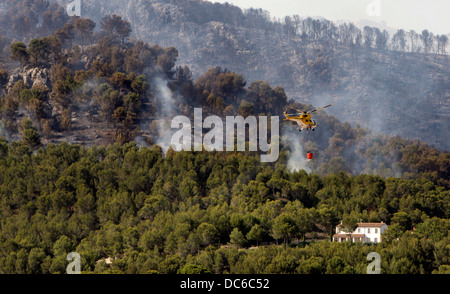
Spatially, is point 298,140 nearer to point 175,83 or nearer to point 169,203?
point 175,83

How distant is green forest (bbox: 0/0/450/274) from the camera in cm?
7500

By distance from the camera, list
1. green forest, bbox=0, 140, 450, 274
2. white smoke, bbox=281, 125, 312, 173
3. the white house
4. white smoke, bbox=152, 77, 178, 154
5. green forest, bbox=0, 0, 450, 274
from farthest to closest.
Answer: white smoke, bbox=152, 77, 178, 154 < white smoke, bbox=281, 125, 312, 173 < the white house < green forest, bbox=0, 0, 450, 274 < green forest, bbox=0, 140, 450, 274

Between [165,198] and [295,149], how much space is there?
204ft

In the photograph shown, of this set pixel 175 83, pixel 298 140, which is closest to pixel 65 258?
pixel 298 140

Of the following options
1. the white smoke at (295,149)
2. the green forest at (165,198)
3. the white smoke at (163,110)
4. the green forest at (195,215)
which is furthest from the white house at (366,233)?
the white smoke at (163,110)

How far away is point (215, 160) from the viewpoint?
111000mm

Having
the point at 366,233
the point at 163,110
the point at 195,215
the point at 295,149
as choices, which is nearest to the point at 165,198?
the point at 195,215

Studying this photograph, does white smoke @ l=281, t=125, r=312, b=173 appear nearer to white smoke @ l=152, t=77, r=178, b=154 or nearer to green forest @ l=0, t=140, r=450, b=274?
green forest @ l=0, t=140, r=450, b=274

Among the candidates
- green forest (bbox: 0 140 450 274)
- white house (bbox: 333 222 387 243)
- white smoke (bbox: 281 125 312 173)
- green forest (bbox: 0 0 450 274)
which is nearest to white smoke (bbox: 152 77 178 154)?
green forest (bbox: 0 0 450 274)

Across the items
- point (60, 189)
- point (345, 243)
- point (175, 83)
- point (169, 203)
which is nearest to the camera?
point (345, 243)

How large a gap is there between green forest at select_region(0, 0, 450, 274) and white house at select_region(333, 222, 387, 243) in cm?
151

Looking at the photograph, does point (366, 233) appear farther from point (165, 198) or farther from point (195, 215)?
point (165, 198)

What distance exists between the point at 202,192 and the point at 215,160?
894 centimetres

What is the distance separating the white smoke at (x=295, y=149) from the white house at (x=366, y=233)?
45610 mm
